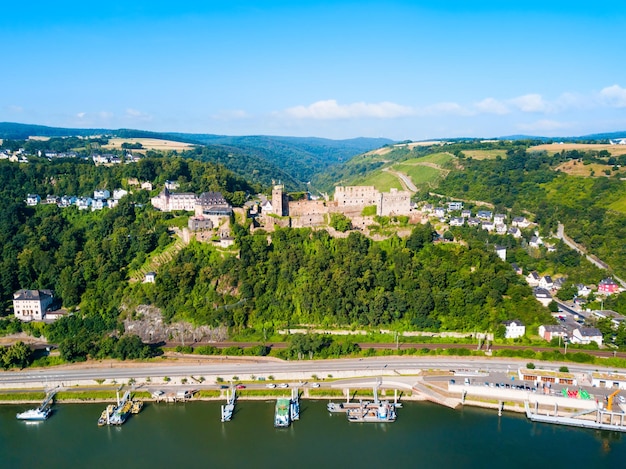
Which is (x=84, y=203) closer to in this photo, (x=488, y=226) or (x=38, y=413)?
(x=38, y=413)

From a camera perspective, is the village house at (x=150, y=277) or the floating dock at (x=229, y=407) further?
the village house at (x=150, y=277)

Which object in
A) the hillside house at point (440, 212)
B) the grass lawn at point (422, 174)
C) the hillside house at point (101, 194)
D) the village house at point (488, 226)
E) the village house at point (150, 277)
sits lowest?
the village house at point (150, 277)

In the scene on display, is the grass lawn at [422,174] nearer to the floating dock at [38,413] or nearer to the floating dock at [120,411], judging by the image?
the floating dock at [120,411]

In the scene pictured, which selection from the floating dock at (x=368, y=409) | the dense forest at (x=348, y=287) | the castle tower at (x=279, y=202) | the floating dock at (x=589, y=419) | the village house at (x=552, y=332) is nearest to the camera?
the floating dock at (x=589, y=419)

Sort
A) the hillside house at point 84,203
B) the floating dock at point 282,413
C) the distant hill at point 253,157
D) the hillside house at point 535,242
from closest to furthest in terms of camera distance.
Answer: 1. the floating dock at point 282,413
2. the hillside house at point 535,242
3. the hillside house at point 84,203
4. the distant hill at point 253,157

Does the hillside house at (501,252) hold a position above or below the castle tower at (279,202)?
below

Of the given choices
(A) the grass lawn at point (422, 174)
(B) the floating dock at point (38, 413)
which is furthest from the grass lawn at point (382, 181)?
(B) the floating dock at point (38, 413)

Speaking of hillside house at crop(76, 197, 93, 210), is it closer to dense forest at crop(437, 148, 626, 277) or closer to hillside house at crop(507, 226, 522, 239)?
hillside house at crop(507, 226, 522, 239)
